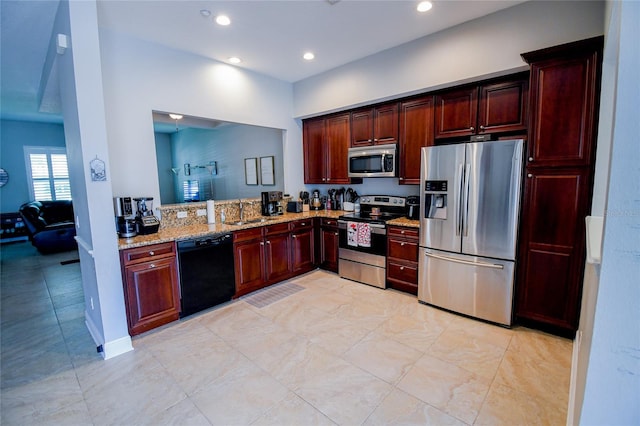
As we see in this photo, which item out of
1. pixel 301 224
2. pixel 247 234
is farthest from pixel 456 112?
pixel 247 234

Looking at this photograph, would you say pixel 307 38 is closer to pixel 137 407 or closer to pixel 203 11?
pixel 203 11

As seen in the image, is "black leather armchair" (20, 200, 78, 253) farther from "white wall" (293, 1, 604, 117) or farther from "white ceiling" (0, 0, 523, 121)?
"white wall" (293, 1, 604, 117)

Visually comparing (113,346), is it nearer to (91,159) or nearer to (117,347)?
(117,347)

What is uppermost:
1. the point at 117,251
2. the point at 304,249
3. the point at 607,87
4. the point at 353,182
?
the point at 607,87

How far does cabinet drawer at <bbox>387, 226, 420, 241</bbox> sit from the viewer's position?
11.1 feet

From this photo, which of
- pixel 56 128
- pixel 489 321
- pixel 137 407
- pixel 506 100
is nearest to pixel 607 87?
pixel 506 100

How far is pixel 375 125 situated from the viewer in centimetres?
402

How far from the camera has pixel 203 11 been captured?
105 inches

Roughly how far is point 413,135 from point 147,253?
129 inches

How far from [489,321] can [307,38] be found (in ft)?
11.9

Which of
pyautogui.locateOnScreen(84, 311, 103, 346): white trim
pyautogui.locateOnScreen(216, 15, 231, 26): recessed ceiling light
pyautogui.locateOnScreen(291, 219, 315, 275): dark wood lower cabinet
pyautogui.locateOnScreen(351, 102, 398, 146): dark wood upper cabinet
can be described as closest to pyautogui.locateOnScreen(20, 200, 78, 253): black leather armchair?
pyautogui.locateOnScreen(84, 311, 103, 346): white trim

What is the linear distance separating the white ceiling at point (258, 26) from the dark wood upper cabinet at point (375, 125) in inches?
28.9

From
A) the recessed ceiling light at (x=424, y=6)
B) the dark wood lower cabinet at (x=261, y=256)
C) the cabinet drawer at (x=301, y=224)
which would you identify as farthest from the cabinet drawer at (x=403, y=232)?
the recessed ceiling light at (x=424, y=6)

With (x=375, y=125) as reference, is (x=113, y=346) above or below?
below
